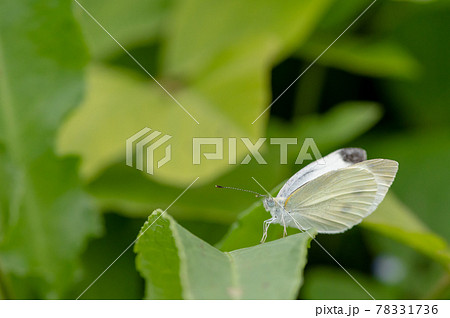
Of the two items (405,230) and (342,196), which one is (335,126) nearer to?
(342,196)

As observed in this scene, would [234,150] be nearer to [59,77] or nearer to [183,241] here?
[59,77]

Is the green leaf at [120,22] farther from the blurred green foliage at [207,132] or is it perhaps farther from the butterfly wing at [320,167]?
the butterfly wing at [320,167]

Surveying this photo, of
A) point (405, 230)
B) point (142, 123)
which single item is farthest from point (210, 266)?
point (142, 123)

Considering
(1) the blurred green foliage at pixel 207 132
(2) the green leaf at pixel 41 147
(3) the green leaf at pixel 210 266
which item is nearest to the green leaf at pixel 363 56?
(1) the blurred green foliage at pixel 207 132

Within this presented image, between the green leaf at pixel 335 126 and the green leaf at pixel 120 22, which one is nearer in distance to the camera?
the green leaf at pixel 335 126

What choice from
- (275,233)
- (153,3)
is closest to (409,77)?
(153,3)

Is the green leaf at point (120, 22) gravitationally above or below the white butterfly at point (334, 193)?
above
